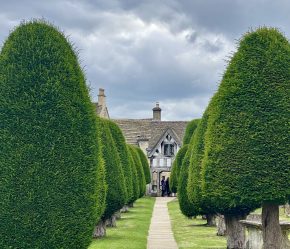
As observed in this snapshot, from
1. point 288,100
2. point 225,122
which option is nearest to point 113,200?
point 225,122

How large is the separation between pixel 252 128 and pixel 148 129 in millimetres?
61000

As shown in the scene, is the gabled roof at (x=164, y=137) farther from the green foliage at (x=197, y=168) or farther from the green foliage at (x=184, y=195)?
the green foliage at (x=197, y=168)

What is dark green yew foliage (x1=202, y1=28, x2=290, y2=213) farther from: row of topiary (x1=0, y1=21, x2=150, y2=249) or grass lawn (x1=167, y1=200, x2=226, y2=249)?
grass lawn (x1=167, y1=200, x2=226, y2=249)

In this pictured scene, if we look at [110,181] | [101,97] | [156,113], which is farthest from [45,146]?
[156,113]

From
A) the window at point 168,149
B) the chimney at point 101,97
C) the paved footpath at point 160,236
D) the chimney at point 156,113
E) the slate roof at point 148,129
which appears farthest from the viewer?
the chimney at point 156,113

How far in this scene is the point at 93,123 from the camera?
11.6 m

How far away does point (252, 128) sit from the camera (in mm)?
13477

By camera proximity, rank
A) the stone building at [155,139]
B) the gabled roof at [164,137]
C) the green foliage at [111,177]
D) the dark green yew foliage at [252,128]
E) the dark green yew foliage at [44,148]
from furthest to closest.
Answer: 1. the stone building at [155,139]
2. the gabled roof at [164,137]
3. the green foliage at [111,177]
4. the dark green yew foliage at [252,128]
5. the dark green yew foliage at [44,148]

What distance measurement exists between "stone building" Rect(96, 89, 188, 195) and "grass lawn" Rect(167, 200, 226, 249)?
35.7 metres

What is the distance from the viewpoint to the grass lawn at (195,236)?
784 inches

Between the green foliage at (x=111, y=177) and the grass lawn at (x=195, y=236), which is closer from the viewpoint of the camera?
the grass lawn at (x=195, y=236)

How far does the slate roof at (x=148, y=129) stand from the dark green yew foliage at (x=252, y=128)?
54716 mm


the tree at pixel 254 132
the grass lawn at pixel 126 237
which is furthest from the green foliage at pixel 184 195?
the tree at pixel 254 132

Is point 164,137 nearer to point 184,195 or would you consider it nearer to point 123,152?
point 123,152
